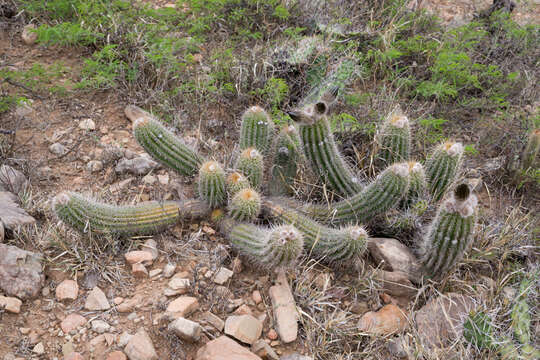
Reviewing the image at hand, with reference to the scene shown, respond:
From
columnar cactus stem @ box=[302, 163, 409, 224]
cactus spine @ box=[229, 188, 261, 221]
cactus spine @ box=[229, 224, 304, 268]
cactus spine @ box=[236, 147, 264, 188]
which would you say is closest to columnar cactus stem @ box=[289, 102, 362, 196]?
columnar cactus stem @ box=[302, 163, 409, 224]

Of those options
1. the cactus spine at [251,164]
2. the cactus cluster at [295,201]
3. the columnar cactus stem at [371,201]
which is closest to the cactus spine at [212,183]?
the cactus cluster at [295,201]

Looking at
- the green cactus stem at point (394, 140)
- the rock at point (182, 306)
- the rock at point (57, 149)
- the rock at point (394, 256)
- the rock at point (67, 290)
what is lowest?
the rock at point (67, 290)

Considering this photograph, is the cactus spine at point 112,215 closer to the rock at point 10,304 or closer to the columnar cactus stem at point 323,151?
the rock at point 10,304

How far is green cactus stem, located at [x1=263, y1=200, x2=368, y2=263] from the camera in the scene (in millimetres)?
2469

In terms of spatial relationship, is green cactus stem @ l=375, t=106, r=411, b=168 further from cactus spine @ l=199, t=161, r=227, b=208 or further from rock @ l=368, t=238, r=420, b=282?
cactus spine @ l=199, t=161, r=227, b=208

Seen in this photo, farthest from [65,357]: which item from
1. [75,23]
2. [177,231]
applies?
[75,23]

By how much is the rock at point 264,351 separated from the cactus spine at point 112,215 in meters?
0.97

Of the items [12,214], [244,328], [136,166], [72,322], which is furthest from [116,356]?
[136,166]

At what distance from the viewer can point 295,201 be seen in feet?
9.64

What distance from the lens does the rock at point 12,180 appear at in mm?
2982

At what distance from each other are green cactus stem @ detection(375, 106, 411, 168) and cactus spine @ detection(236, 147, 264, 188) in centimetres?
88

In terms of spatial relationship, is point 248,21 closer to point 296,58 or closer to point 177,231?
point 296,58

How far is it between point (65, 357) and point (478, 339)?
2042 millimetres

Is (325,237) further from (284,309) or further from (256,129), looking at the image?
(256,129)
